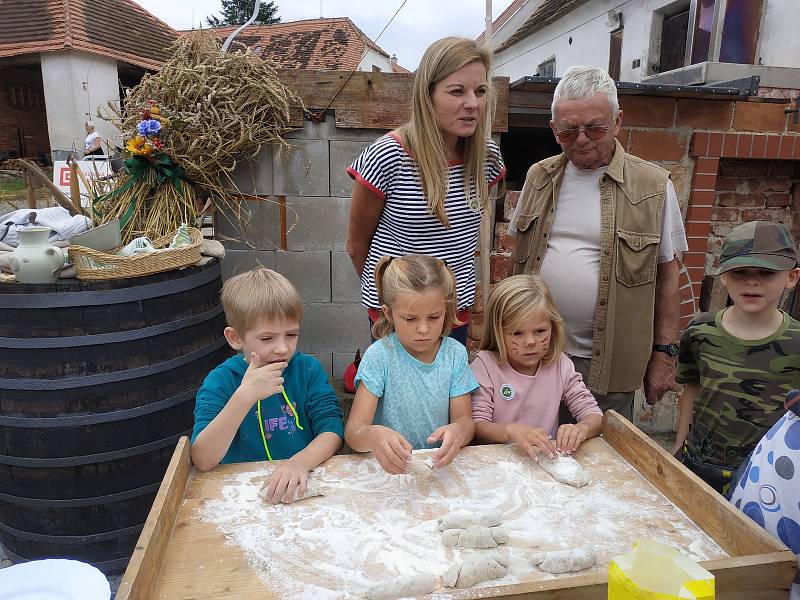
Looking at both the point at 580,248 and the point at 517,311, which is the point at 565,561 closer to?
the point at 517,311

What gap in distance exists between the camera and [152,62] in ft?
53.4

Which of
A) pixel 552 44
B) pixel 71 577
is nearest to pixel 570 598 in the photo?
pixel 71 577

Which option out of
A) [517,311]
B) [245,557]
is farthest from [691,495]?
[245,557]

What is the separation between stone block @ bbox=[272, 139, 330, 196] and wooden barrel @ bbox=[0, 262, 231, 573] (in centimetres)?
89

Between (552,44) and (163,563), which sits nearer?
(163,563)

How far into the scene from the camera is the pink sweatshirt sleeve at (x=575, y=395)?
5.75ft

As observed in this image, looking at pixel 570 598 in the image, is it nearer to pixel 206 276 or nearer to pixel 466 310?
pixel 466 310

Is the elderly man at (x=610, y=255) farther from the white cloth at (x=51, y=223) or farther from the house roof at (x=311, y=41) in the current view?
the house roof at (x=311, y=41)

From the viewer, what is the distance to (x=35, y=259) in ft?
7.07

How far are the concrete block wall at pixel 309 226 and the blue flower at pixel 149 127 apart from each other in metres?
0.51

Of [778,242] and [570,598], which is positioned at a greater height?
[778,242]

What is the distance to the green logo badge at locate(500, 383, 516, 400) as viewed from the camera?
1769mm

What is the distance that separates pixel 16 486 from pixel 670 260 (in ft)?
9.25

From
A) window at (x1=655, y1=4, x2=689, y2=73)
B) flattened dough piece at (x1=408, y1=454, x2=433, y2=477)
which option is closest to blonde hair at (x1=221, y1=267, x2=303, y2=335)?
flattened dough piece at (x1=408, y1=454, x2=433, y2=477)
